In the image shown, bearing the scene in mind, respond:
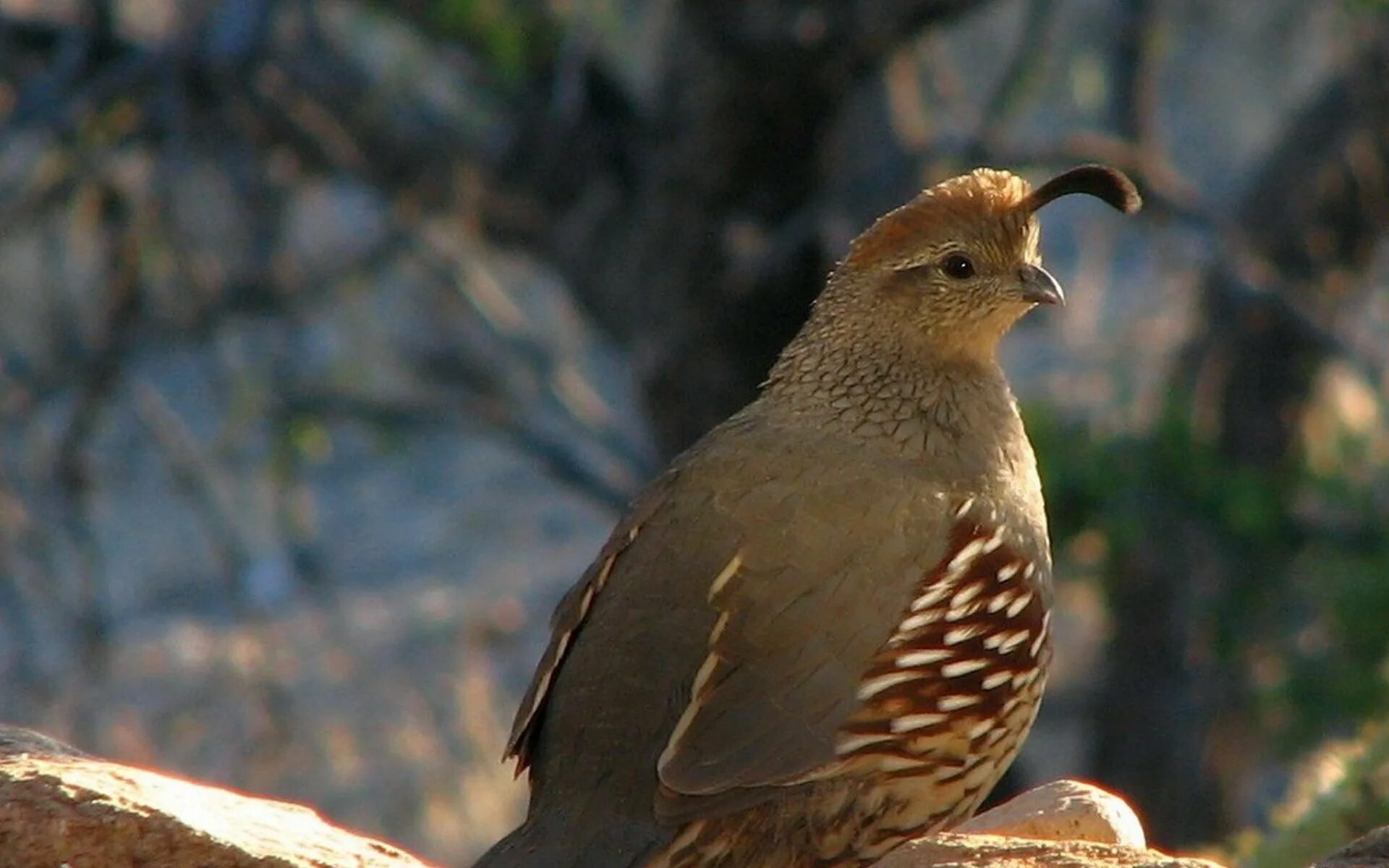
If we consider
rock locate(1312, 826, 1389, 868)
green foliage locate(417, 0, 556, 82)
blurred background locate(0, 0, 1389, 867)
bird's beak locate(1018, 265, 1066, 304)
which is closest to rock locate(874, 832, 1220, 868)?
rock locate(1312, 826, 1389, 868)

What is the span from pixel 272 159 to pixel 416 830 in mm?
3809

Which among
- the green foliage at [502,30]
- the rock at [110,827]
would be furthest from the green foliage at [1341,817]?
the green foliage at [502,30]

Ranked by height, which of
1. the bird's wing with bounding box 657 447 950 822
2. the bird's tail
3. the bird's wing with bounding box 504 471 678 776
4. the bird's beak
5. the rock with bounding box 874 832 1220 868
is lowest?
the rock with bounding box 874 832 1220 868

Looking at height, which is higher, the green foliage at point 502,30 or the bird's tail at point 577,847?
the green foliage at point 502,30

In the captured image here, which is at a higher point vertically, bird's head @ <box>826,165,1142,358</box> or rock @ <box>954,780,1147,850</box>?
bird's head @ <box>826,165,1142,358</box>

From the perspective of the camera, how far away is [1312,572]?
8.98m

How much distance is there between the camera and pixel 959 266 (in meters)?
5.02

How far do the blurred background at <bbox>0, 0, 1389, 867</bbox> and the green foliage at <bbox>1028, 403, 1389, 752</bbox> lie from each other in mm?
16

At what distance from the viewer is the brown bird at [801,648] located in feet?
13.8

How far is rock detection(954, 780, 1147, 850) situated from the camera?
408 centimetres

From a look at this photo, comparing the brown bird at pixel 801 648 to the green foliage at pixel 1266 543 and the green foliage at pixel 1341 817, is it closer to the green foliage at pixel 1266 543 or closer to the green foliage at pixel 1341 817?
the green foliage at pixel 1341 817

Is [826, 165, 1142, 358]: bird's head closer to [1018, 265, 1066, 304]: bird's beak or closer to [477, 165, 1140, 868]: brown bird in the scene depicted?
[1018, 265, 1066, 304]: bird's beak

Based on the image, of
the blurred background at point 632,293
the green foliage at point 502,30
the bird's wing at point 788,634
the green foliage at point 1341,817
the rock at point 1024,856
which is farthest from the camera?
the blurred background at point 632,293

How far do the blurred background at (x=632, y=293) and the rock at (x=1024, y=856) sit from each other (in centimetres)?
369
